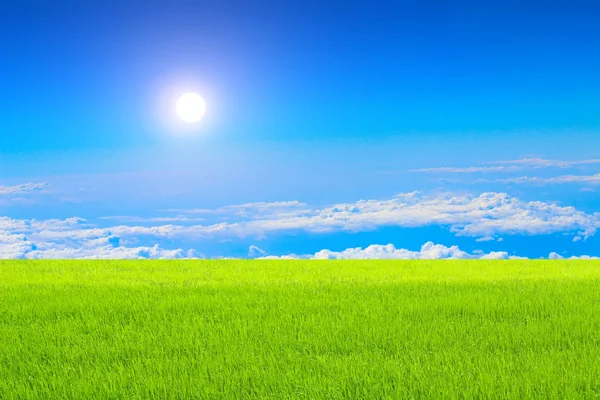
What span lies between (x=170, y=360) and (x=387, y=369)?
3034 millimetres

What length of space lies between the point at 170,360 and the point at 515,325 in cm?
592

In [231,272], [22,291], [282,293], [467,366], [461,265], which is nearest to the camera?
[467,366]

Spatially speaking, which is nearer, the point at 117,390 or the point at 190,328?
the point at 117,390

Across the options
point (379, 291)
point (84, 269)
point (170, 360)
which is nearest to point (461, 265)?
point (379, 291)

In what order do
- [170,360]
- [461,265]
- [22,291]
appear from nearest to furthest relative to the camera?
1. [170,360]
2. [22,291]
3. [461,265]

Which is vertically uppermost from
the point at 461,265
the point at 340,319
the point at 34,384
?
the point at 461,265

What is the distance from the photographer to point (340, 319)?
425 inches

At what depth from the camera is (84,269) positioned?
19984mm

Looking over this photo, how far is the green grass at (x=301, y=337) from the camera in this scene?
723 centimetres

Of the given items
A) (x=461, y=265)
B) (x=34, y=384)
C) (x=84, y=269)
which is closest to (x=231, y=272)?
(x=84, y=269)

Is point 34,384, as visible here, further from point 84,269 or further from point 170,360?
point 84,269

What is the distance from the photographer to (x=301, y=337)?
951cm

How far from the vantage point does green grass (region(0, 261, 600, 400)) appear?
7.23 m

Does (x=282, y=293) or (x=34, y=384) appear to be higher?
(x=282, y=293)
